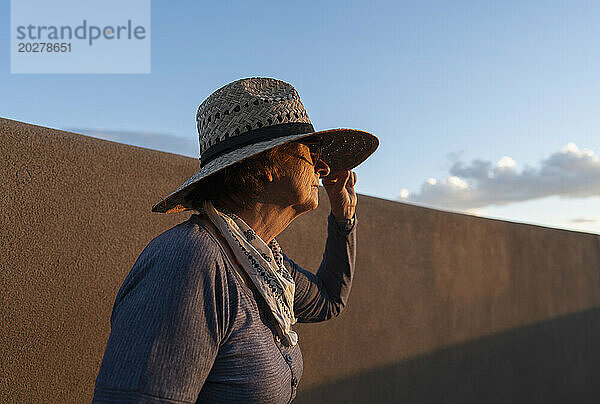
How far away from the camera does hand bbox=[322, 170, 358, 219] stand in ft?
5.14

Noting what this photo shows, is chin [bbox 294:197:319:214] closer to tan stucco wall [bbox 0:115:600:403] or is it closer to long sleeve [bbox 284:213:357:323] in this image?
long sleeve [bbox 284:213:357:323]

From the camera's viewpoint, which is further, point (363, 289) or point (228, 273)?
point (363, 289)

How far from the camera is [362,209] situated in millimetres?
3031

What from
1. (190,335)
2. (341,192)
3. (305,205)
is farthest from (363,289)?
(190,335)

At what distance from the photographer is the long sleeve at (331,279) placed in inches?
63.7

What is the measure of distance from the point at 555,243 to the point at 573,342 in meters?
1.06

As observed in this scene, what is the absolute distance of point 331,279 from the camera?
5.46 ft

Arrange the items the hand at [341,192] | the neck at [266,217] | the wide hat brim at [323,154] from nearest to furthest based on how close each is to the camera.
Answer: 1. the wide hat brim at [323,154]
2. the neck at [266,217]
3. the hand at [341,192]

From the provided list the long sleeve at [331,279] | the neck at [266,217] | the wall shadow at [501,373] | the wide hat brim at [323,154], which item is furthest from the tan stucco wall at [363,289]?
the neck at [266,217]

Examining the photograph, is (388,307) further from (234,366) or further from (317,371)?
(234,366)

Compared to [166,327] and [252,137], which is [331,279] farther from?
[166,327]

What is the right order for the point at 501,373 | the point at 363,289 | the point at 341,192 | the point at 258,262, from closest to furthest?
1. the point at 258,262
2. the point at 341,192
3. the point at 363,289
4. the point at 501,373

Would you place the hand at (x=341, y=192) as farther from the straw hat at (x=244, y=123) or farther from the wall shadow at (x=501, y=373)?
the wall shadow at (x=501, y=373)

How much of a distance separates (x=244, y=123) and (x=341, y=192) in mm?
546
